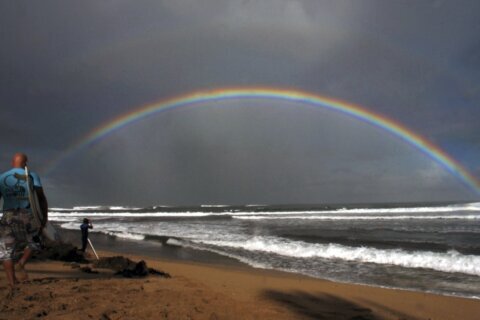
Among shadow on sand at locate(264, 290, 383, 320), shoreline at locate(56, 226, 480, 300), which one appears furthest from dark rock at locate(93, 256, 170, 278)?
shoreline at locate(56, 226, 480, 300)

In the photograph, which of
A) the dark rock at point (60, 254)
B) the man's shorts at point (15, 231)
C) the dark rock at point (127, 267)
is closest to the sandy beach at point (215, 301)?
the dark rock at point (127, 267)

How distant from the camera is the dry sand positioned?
4.85 m

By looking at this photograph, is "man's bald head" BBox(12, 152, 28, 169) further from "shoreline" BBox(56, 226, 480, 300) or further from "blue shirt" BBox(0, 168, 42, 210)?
"shoreline" BBox(56, 226, 480, 300)

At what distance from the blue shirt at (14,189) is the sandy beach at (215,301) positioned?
130 cm

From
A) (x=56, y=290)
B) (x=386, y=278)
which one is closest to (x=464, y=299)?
(x=386, y=278)

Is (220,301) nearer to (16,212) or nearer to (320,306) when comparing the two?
(320,306)

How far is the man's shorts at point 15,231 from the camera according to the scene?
216 inches

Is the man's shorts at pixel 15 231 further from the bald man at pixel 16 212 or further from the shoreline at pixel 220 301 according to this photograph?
the shoreline at pixel 220 301

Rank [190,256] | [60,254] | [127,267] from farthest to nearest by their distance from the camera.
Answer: [190,256] < [60,254] < [127,267]

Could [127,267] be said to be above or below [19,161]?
below

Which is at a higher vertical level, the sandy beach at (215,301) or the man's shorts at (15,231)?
the man's shorts at (15,231)

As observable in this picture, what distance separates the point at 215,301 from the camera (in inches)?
230

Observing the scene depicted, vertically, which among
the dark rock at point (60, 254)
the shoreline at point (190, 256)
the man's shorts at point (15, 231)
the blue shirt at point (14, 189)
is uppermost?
the blue shirt at point (14, 189)

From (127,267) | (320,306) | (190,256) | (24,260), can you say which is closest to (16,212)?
(24,260)
